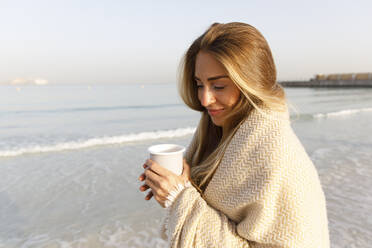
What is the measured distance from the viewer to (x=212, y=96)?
4.89 feet

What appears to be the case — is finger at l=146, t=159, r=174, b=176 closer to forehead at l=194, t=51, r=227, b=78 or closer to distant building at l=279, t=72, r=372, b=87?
forehead at l=194, t=51, r=227, b=78

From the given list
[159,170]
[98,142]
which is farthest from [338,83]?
[159,170]

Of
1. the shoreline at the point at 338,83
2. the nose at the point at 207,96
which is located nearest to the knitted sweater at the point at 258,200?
the nose at the point at 207,96

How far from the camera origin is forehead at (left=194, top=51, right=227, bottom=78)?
1.39 m

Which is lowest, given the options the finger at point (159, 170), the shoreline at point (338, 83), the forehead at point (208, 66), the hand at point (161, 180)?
the shoreline at point (338, 83)

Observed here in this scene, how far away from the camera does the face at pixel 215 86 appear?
4.62 feet

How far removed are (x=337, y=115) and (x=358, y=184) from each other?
10425 mm

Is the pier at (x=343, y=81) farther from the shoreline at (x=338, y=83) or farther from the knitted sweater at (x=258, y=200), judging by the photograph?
the knitted sweater at (x=258, y=200)

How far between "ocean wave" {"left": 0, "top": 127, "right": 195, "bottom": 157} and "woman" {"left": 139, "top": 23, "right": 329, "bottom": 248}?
7894 millimetres

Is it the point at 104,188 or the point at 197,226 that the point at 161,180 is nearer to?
the point at 197,226

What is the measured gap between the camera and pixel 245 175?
47.4 inches

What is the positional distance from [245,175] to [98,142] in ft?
27.7

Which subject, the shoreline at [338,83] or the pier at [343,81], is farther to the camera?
the pier at [343,81]

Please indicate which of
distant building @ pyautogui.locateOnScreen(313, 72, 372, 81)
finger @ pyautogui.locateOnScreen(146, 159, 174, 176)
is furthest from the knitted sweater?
distant building @ pyautogui.locateOnScreen(313, 72, 372, 81)
